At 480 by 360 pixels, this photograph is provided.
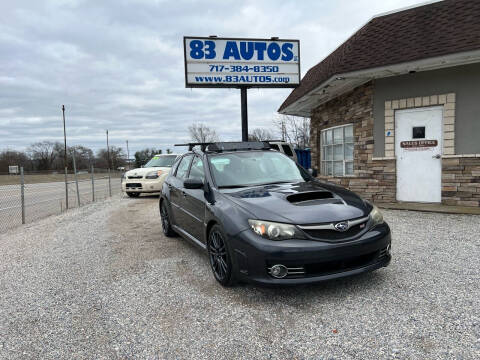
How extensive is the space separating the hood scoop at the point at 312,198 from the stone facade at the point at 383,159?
5419 millimetres

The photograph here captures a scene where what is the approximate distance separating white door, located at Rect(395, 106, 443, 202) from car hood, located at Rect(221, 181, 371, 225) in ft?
16.6

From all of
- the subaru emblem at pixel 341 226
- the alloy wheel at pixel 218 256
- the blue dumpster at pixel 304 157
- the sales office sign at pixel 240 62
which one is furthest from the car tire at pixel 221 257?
the blue dumpster at pixel 304 157

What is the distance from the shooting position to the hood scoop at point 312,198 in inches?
131

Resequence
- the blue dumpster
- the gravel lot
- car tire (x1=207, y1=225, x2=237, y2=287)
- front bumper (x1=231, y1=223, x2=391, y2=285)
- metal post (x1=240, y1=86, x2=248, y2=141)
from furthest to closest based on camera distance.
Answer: the blue dumpster < metal post (x1=240, y1=86, x2=248, y2=141) < car tire (x1=207, y1=225, x2=237, y2=287) < front bumper (x1=231, y1=223, x2=391, y2=285) < the gravel lot

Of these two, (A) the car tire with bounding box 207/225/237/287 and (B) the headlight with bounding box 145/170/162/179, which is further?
(B) the headlight with bounding box 145/170/162/179

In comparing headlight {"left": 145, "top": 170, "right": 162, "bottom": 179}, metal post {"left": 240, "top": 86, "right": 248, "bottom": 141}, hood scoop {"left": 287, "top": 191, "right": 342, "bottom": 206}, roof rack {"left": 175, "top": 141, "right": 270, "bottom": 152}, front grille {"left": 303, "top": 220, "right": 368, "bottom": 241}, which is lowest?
front grille {"left": 303, "top": 220, "right": 368, "bottom": 241}

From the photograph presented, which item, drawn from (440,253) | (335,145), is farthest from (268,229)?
(335,145)

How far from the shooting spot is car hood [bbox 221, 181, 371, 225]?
3.07m

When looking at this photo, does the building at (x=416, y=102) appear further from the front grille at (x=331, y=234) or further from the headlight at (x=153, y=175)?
the headlight at (x=153, y=175)

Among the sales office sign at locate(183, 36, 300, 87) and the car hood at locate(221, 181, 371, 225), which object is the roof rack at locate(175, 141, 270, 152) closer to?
the car hood at locate(221, 181, 371, 225)

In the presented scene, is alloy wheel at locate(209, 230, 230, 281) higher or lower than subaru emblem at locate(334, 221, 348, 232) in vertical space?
lower

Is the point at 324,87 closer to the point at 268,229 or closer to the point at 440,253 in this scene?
the point at 440,253

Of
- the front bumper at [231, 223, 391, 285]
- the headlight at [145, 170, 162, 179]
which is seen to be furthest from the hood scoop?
the headlight at [145, 170, 162, 179]

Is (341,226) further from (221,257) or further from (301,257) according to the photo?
(221,257)
